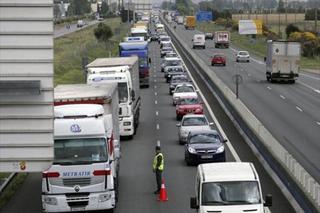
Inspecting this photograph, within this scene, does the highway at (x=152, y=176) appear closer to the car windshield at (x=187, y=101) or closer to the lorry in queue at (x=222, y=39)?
the car windshield at (x=187, y=101)

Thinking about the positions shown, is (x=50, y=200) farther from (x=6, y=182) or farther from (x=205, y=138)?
(x=205, y=138)

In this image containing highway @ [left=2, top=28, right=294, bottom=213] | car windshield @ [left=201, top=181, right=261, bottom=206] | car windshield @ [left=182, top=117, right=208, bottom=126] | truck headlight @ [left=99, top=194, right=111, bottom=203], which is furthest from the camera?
car windshield @ [left=182, top=117, right=208, bottom=126]

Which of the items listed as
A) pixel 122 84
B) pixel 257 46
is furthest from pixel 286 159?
pixel 257 46

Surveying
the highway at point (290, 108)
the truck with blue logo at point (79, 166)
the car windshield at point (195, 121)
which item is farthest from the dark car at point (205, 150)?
the truck with blue logo at point (79, 166)

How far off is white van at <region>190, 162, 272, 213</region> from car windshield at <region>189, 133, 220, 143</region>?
1095cm

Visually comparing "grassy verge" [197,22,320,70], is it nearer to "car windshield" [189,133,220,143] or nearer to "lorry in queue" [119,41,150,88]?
"lorry in queue" [119,41,150,88]

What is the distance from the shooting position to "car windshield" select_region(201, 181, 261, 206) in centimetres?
1554

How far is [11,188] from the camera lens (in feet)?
75.7

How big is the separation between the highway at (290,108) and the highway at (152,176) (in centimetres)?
202

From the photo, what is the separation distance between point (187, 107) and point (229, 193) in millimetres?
25158

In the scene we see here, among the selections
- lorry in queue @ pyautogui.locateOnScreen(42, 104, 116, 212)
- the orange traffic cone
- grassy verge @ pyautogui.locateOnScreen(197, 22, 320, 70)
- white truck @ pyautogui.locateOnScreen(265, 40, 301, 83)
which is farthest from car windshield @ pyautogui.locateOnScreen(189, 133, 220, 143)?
grassy verge @ pyautogui.locateOnScreen(197, 22, 320, 70)

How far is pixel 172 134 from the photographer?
118 ft

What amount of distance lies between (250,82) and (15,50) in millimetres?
57869

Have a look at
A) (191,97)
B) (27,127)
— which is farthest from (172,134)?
(27,127)
